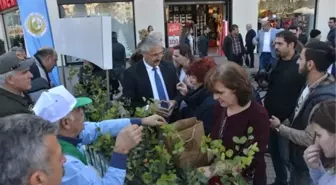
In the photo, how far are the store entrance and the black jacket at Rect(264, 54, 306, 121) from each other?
421 inches

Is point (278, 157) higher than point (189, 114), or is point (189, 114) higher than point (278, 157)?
point (189, 114)

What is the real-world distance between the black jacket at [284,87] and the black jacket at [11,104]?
2410 mm

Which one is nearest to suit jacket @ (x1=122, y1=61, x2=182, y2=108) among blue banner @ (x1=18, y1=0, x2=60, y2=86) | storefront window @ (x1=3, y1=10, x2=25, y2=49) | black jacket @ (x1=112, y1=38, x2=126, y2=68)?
blue banner @ (x1=18, y1=0, x2=60, y2=86)

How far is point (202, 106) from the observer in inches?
106

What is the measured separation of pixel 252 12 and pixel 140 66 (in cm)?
1167

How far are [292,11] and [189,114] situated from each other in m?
13.8

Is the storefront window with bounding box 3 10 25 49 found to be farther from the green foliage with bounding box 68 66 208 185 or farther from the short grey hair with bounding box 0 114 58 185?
the short grey hair with bounding box 0 114 58 185

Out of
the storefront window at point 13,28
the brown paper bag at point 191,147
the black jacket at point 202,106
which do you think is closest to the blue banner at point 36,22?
the black jacket at point 202,106

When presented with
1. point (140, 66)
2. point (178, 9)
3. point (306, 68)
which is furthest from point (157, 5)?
point (306, 68)

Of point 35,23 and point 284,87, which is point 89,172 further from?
point 35,23

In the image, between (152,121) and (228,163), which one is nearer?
(228,163)

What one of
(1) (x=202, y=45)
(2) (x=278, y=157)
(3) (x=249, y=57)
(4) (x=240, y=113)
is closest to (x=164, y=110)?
(4) (x=240, y=113)

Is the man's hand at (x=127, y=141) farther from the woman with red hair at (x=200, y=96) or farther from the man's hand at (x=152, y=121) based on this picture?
the woman with red hair at (x=200, y=96)

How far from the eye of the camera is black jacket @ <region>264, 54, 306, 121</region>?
3.40m
